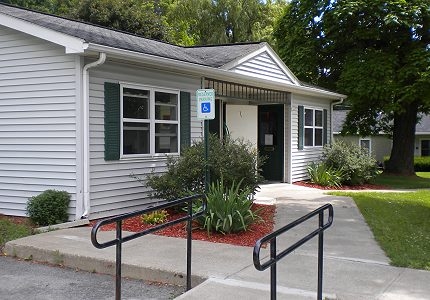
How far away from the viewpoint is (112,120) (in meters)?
8.90

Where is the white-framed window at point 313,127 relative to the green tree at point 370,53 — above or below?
below

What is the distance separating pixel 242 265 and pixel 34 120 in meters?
5.11

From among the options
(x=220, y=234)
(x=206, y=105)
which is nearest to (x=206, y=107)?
(x=206, y=105)

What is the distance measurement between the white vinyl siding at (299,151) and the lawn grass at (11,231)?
30.4ft

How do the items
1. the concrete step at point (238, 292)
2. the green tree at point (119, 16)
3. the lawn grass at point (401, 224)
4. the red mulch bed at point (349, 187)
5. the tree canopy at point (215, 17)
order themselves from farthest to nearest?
the tree canopy at point (215, 17)
the green tree at point (119, 16)
the red mulch bed at point (349, 187)
the lawn grass at point (401, 224)
the concrete step at point (238, 292)

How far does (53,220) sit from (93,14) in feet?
65.8

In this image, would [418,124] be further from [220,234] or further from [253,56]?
[220,234]

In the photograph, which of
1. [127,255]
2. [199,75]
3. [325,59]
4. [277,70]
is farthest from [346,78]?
[127,255]

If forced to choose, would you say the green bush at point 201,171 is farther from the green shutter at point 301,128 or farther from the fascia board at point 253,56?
the green shutter at point 301,128

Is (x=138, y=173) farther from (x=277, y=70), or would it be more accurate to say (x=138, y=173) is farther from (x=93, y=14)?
(x=93, y=14)

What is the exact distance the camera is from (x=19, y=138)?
30.1ft

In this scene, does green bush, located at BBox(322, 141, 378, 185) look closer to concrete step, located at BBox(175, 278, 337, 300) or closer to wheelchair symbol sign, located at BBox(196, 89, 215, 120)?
wheelchair symbol sign, located at BBox(196, 89, 215, 120)

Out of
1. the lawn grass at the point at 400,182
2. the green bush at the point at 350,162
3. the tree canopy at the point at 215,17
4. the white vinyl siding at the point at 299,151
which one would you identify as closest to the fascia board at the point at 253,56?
the white vinyl siding at the point at 299,151

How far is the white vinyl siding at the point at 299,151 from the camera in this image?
15461 mm
